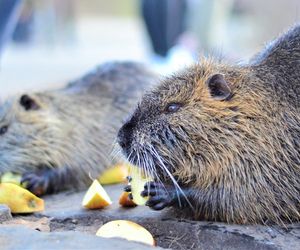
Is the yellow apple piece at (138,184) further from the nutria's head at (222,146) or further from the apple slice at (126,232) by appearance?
the apple slice at (126,232)

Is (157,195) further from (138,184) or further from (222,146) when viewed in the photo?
(222,146)

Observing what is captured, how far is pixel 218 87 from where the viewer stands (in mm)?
2990

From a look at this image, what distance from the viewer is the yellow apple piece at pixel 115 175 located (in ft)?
13.4

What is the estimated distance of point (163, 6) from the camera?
8836 millimetres

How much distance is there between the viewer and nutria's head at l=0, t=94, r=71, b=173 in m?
4.03

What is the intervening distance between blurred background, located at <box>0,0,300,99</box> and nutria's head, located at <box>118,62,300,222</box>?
1.40ft

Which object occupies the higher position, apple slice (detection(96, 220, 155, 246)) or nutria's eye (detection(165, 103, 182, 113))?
nutria's eye (detection(165, 103, 182, 113))

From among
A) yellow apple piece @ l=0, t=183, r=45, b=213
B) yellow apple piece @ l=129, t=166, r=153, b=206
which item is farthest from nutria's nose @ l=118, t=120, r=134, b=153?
yellow apple piece @ l=0, t=183, r=45, b=213

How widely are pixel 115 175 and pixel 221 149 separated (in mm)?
1357

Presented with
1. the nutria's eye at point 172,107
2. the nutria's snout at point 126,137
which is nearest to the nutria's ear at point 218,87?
the nutria's eye at point 172,107

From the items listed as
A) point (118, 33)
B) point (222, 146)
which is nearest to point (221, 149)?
point (222, 146)

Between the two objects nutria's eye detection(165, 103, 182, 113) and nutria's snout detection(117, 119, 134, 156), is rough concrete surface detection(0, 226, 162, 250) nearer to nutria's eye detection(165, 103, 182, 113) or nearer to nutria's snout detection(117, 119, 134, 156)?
nutria's snout detection(117, 119, 134, 156)

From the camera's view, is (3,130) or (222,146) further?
(3,130)

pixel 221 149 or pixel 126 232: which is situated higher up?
pixel 221 149
